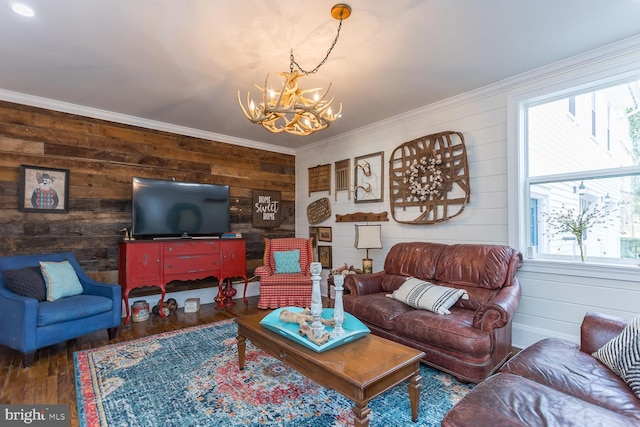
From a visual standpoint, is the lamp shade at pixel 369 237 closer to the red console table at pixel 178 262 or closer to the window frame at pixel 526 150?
the window frame at pixel 526 150

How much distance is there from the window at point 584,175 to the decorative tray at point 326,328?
205 centimetres

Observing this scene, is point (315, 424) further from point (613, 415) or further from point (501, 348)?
point (501, 348)

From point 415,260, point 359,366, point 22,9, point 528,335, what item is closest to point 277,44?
point 22,9

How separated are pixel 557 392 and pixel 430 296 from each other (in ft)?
4.54

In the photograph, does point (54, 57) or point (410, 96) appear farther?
point (410, 96)

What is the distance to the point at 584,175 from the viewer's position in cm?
281

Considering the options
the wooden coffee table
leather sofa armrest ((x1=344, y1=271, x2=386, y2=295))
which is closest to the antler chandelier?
the wooden coffee table

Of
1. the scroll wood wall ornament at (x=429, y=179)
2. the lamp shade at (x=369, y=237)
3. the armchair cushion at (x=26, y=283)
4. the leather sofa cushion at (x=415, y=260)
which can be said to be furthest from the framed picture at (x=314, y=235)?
the armchair cushion at (x=26, y=283)

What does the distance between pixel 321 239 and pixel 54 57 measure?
3.93m

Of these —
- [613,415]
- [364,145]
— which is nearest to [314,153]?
[364,145]

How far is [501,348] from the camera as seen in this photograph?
8.15 feet

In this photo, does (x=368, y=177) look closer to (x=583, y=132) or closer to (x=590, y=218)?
(x=583, y=132)

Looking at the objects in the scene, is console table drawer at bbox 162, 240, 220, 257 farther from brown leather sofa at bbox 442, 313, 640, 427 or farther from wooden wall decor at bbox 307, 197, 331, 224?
brown leather sofa at bbox 442, 313, 640, 427

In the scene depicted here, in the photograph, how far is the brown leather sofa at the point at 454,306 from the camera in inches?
88.8
